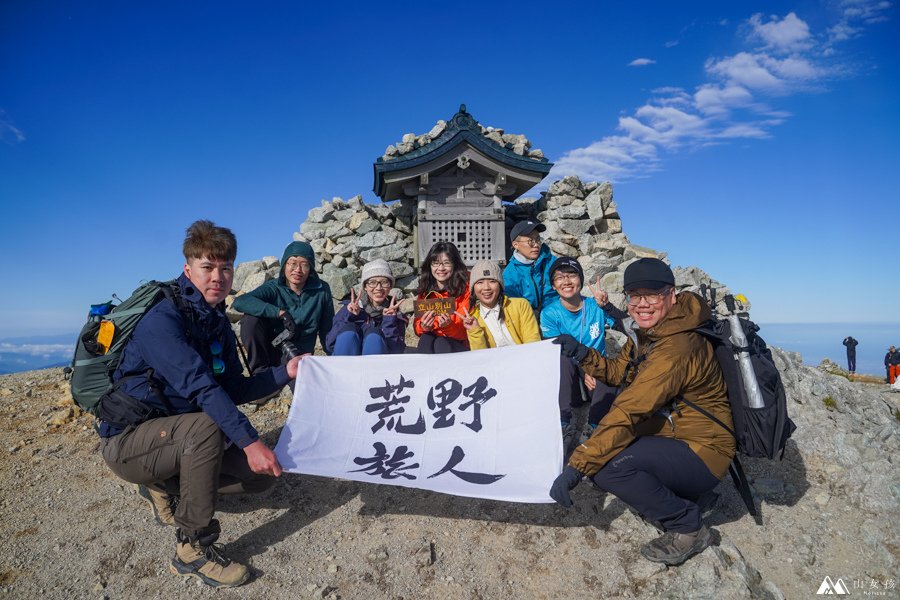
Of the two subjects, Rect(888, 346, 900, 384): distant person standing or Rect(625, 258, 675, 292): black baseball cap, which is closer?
Rect(625, 258, 675, 292): black baseball cap

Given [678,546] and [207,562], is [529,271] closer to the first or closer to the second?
[678,546]

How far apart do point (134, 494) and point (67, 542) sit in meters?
0.70

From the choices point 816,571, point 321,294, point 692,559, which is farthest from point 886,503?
point 321,294

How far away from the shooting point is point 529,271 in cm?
656

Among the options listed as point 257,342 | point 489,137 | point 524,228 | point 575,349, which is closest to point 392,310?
point 257,342

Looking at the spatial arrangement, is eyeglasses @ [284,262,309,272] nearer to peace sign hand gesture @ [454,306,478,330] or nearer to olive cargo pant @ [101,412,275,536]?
peace sign hand gesture @ [454,306,478,330]

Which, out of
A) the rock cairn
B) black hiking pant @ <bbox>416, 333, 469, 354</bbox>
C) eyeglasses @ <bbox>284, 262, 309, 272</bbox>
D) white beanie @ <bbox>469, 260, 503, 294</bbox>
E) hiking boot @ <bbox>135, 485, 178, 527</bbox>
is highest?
the rock cairn

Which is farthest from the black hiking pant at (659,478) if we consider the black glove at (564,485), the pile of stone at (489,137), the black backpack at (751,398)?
the pile of stone at (489,137)

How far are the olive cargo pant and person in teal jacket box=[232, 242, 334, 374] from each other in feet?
7.52

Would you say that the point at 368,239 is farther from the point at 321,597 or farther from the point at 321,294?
the point at 321,597

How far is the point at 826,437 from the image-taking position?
5.41m

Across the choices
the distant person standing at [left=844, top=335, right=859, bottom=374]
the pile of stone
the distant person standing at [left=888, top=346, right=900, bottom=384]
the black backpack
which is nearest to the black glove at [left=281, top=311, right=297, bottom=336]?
the black backpack

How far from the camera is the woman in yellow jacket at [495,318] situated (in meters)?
5.37

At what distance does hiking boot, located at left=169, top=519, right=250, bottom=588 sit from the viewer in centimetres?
341
